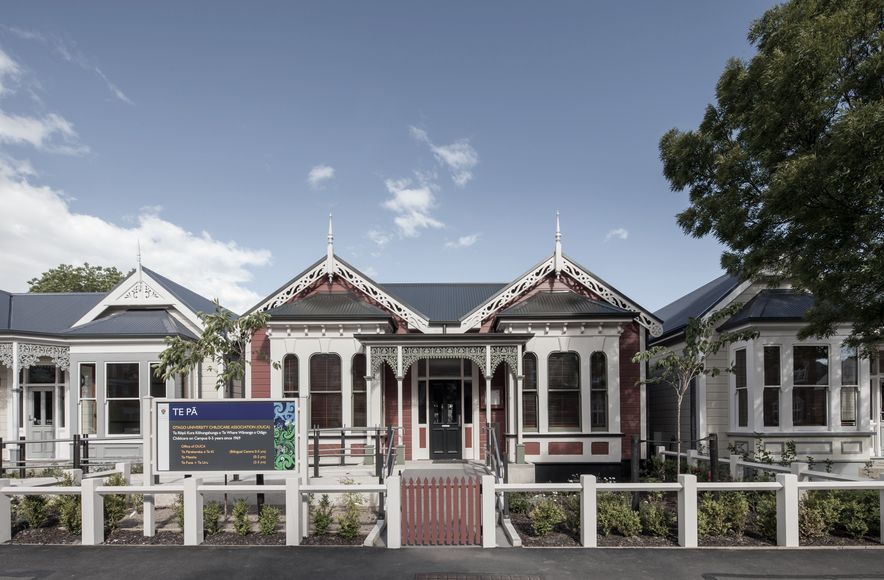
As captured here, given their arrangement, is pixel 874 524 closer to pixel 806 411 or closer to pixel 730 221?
pixel 730 221

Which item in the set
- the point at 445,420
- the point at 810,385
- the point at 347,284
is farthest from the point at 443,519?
the point at 810,385

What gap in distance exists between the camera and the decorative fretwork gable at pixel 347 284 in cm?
1673

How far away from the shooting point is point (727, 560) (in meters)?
8.17

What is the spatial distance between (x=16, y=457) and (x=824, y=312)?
71.3 ft

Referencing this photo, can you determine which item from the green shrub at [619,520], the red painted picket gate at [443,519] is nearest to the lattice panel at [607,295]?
the green shrub at [619,520]

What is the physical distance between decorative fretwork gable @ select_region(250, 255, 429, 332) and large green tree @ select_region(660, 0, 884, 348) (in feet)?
27.7

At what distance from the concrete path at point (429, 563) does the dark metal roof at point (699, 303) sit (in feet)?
30.6

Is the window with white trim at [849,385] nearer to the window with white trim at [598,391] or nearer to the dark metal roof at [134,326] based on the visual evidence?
the window with white trim at [598,391]

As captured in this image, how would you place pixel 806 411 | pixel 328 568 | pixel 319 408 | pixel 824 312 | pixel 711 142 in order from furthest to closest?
pixel 319 408 < pixel 806 411 < pixel 711 142 < pixel 824 312 < pixel 328 568

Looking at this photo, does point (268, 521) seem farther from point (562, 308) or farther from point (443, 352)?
point (562, 308)

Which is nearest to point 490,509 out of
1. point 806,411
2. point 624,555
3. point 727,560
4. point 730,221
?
point 624,555

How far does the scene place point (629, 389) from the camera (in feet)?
55.6

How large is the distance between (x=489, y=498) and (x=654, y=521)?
2784 mm

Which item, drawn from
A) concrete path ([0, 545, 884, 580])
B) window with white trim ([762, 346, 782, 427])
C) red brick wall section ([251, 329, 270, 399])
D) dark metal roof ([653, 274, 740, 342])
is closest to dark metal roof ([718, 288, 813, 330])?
dark metal roof ([653, 274, 740, 342])
